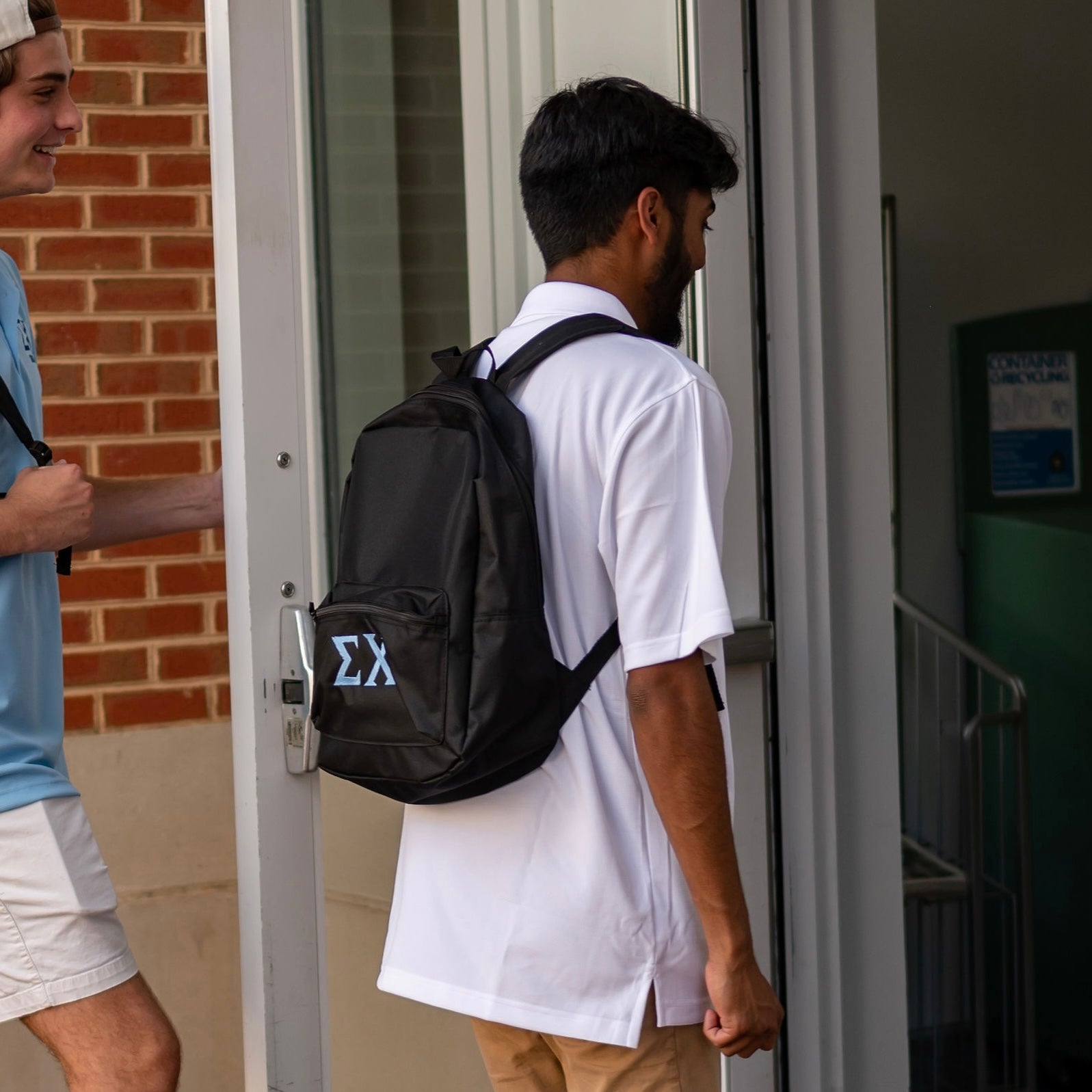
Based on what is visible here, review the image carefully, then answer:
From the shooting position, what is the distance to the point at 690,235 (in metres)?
1.58

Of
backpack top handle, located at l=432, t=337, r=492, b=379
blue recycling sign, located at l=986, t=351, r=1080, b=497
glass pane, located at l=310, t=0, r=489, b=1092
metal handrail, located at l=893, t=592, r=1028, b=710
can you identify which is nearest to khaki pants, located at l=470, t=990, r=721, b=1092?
glass pane, located at l=310, t=0, r=489, b=1092

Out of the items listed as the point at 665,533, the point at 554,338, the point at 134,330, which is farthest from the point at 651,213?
the point at 134,330

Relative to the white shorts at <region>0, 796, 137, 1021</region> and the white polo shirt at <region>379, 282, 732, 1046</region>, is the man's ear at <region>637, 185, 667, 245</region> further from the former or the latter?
the white shorts at <region>0, 796, 137, 1021</region>

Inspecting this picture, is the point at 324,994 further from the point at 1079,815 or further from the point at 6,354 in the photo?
the point at 1079,815

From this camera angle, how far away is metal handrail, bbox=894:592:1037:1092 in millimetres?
3148

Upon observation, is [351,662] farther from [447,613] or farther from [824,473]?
[824,473]

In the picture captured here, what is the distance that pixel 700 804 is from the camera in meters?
1.37

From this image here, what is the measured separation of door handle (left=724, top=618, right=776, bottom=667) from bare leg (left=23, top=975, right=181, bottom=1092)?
0.98 metres

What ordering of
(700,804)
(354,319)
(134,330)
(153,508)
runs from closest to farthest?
(700,804) < (153,508) < (354,319) < (134,330)

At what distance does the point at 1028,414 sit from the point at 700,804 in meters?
3.10

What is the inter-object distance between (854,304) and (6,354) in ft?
4.24

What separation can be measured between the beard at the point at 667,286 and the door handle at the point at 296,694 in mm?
593

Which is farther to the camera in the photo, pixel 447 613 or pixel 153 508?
pixel 153 508

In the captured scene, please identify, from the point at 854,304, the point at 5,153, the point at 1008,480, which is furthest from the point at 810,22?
the point at 1008,480
